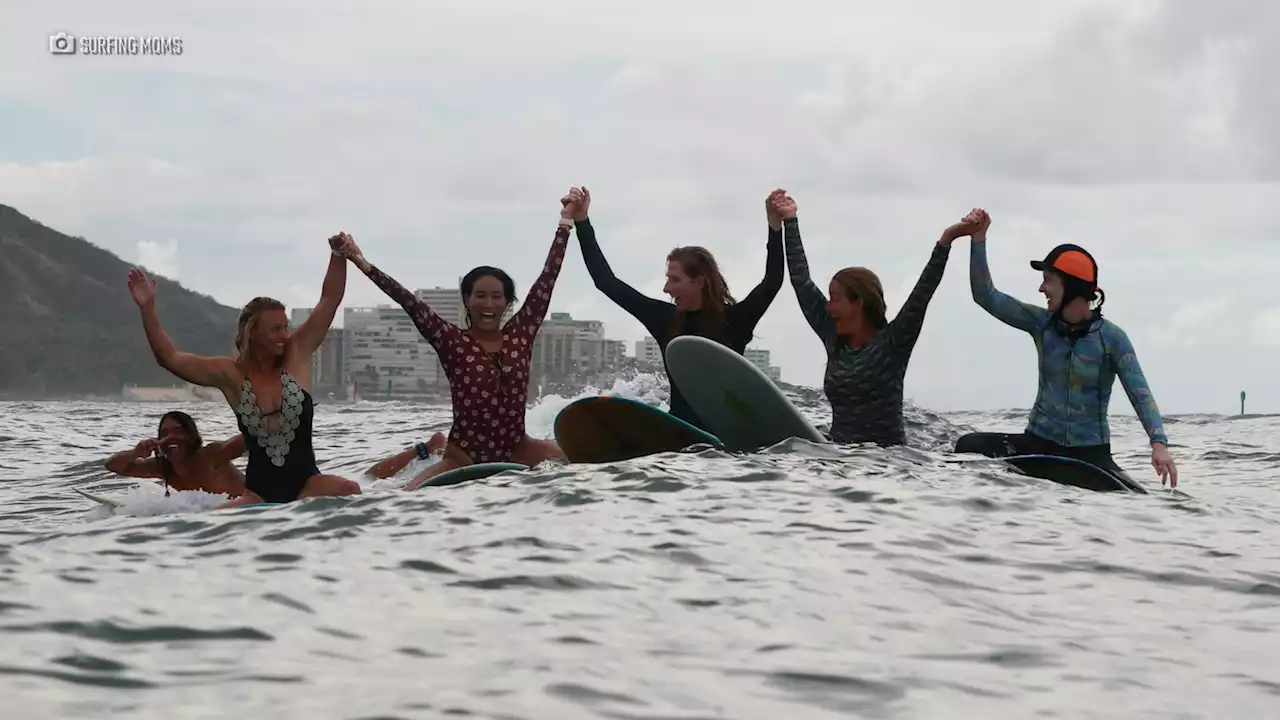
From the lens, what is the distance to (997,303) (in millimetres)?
8797

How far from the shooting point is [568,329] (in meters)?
145

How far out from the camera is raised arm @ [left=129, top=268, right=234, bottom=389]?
7262 millimetres

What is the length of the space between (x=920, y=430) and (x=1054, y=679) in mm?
17196

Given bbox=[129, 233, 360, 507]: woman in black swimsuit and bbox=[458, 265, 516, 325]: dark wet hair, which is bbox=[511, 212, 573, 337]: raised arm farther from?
bbox=[129, 233, 360, 507]: woman in black swimsuit

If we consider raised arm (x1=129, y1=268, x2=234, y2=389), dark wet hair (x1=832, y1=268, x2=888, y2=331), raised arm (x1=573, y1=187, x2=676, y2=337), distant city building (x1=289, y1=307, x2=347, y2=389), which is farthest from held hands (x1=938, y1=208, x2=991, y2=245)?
distant city building (x1=289, y1=307, x2=347, y2=389)

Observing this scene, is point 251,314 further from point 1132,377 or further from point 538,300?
point 1132,377

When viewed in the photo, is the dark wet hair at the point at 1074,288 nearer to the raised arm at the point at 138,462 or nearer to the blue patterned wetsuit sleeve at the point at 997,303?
the blue patterned wetsuit sleeve at the point at 997,303

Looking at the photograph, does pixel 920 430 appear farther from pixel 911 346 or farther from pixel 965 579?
pixel 965 579

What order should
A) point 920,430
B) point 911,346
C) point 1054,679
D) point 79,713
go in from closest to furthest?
point 79,713 < point 1054,679 < point 911,346 < point 920,430

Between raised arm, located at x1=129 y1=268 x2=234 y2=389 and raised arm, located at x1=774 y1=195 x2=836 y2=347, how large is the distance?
12.9 feet

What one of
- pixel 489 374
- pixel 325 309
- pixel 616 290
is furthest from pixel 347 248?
pixel 616 290

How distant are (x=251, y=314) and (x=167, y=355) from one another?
1.76 feet

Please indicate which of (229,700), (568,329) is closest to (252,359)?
(229,700)

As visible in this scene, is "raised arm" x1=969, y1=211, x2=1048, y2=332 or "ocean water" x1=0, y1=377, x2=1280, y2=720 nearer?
"ocean water" x1=0, y1=377, x2=1280, y2=720
